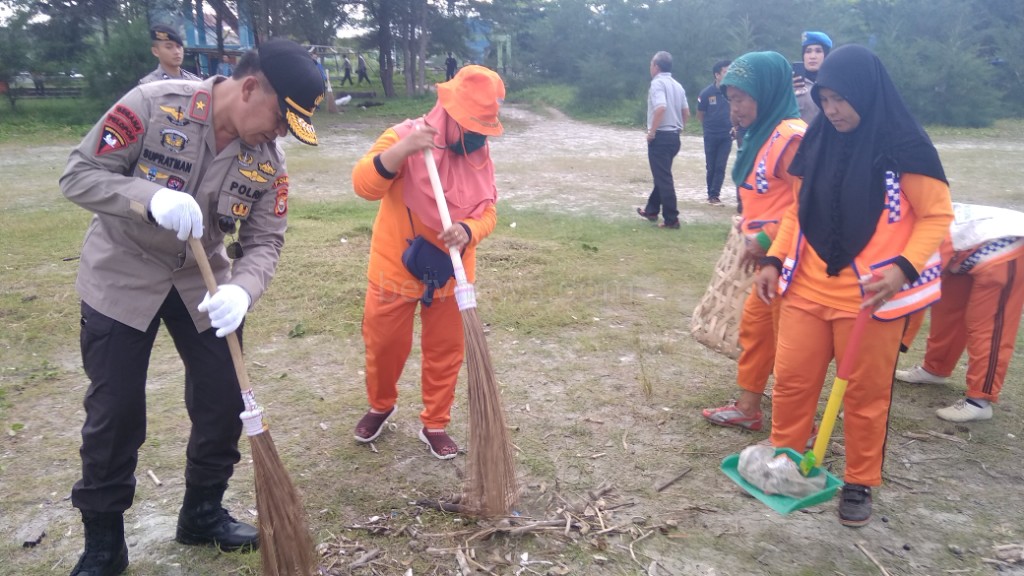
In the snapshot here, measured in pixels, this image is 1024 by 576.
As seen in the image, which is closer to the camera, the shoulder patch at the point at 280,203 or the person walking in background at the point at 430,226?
the shoulder patch at the point at 280,203

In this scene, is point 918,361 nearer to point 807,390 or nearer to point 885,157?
point 807,390

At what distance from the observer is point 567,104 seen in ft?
87.4

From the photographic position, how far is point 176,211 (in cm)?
228

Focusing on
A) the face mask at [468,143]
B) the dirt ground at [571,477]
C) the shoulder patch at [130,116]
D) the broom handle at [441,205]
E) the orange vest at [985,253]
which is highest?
the shoulder patch at [130,116]

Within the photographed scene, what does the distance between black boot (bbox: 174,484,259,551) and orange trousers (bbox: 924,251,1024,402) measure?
12.4ft

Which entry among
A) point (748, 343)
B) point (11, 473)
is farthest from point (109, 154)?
point (748, 343)

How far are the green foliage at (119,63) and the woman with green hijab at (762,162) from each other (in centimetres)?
1927

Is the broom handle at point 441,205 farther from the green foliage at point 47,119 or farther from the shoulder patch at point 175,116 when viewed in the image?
the green foliage at point 47,119

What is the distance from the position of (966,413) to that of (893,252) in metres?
1.75

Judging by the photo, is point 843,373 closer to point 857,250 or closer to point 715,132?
point 857,250

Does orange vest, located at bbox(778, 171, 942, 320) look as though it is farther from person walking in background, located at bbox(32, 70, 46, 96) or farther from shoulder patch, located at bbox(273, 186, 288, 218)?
person walking in background, located at bbox(32, 70, 46, 96)

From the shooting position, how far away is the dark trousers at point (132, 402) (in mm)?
2520

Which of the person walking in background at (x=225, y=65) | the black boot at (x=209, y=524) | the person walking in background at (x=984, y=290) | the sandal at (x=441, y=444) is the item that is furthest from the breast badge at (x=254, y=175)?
the person walking in background at (x=225, y=65)

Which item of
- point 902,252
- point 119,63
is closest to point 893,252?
point 902,252
